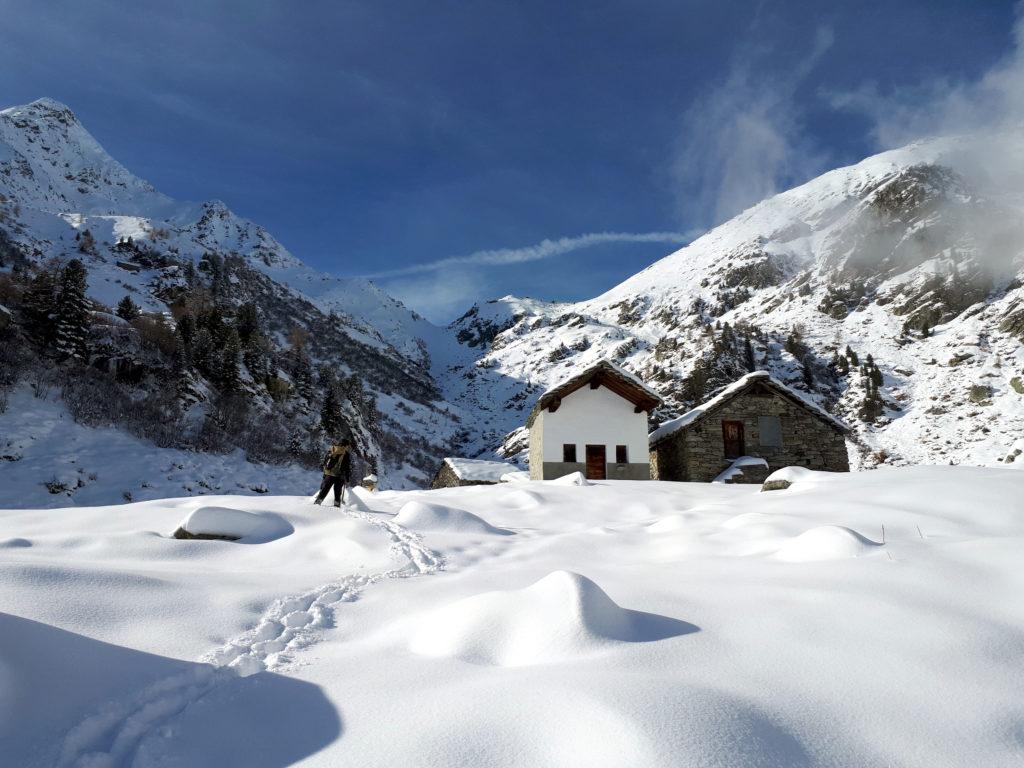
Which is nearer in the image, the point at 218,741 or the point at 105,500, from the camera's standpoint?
the point at 218,741

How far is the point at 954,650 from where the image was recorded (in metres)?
2.98

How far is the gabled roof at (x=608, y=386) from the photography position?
20.2 meters

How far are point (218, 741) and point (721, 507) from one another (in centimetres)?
917

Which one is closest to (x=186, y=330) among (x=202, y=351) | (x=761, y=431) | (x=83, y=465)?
(x=202, y=351)

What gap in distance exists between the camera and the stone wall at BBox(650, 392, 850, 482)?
1977 cm

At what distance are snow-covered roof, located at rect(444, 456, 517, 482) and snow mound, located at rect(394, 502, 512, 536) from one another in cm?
1392

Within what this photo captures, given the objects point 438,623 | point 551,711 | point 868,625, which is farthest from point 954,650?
point 438,623

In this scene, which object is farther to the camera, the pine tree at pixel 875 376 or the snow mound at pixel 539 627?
the pine tree at pixel 875 376

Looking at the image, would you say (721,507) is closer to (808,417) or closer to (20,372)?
(808,417)

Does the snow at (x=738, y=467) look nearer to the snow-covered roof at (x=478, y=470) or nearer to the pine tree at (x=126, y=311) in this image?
the snow-covered roof at (x=478, y=470)

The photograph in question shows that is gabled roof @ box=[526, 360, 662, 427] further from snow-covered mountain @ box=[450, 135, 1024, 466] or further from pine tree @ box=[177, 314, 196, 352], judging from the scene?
pine tree @ box=[177, 314, 196, 352]

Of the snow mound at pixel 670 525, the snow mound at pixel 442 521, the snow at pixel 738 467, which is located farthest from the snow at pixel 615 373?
the snow mound at pixel 670 525

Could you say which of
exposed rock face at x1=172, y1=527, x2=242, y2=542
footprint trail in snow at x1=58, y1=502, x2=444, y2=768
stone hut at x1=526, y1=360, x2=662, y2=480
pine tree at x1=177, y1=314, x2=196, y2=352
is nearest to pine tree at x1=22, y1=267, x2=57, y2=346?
pine tree at x1=177, y1=314, x2=196, y2=352

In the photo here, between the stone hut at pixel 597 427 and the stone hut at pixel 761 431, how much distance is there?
5.95 ft
